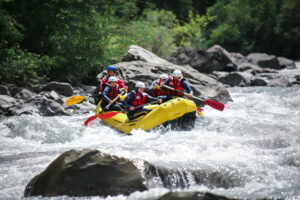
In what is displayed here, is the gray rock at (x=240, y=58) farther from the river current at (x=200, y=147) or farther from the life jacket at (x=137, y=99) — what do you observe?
the life jacket at (x=137, y=99)

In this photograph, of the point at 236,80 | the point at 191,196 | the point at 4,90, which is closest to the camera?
the point at 191,196

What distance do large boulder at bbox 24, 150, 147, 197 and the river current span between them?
0.38ft

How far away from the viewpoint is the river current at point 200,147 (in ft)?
12.2

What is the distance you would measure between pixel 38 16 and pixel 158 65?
532 cm

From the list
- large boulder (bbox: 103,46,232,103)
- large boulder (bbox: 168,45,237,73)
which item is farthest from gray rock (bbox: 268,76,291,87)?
large boulder (bbox: 168,45,237,73)

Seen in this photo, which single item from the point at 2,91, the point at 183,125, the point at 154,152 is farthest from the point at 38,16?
the point at 154,152

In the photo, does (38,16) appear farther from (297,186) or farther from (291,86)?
(297,186)

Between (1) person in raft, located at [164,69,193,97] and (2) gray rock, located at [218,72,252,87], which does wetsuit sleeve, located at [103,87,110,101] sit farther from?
(2) gray rock, located at [218,72,252,87]

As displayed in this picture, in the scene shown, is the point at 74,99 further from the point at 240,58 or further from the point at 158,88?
the point at 240,58

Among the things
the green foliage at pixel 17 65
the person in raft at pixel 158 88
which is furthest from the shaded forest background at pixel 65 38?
the person in raft at pixel 158 88

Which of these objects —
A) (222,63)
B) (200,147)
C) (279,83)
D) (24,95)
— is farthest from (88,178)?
(222,63)

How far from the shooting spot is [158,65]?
980 cm

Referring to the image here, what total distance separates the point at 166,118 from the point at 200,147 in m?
1.32

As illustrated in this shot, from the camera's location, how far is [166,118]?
20.4 feet
